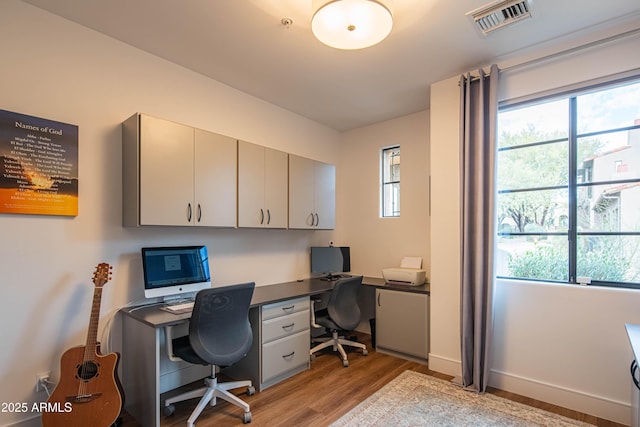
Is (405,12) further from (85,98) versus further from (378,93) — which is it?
(85,98)

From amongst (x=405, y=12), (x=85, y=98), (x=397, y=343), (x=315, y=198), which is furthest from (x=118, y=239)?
(x=397, y=343)

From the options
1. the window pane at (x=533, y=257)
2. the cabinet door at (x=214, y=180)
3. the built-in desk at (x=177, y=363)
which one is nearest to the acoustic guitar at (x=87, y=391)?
the built-in desk at (x=177, y=363)

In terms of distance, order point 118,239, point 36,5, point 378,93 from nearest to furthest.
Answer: point 36,5
point 118,239
point 378,93

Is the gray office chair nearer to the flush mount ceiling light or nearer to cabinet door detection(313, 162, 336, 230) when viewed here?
cabinet door detection(313, 162, 336, 230)

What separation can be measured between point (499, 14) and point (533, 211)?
5.35ft

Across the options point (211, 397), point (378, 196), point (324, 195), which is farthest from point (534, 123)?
point (211, 397)

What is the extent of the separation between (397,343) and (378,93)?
275 centimetres

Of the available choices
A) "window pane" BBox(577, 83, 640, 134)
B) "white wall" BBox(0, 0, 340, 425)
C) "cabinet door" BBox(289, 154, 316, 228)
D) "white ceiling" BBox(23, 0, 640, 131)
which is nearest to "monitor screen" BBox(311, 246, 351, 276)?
"cabinet door" BBox(289, 154, 316, 228)

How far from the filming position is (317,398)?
2695mm

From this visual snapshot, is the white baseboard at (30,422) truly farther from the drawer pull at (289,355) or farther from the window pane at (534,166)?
the window pane at (534,166)

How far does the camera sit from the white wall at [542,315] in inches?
92.3

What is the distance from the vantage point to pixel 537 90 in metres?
2.71

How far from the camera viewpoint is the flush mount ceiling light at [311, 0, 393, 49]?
1800 millimetres

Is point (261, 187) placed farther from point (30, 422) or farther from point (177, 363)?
point (30, 422)
